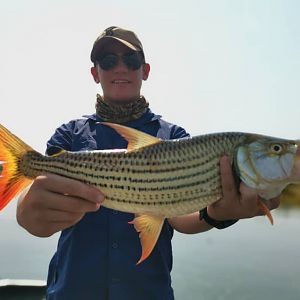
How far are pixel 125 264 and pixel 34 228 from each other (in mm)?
1007

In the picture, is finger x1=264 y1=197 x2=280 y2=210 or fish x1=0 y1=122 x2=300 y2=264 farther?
finger x1=264 y1=197 x2=280 y2=210

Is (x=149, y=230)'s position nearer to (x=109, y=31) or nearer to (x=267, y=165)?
(x=267, y=165)

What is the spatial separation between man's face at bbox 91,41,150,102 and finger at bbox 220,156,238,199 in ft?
7.23

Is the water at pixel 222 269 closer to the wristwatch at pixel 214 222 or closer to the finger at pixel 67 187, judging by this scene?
the wristwatch at pixel 214 222

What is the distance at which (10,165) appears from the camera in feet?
11.3

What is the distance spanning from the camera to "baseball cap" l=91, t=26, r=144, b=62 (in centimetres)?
505

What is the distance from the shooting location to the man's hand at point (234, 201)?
317 centimetres

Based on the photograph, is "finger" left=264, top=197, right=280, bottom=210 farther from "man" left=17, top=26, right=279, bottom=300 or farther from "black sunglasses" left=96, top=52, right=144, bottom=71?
"black sunglasses" left=96, top=52, right=144, bottom=71

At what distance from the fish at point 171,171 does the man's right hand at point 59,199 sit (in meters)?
0.14

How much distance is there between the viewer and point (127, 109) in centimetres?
491

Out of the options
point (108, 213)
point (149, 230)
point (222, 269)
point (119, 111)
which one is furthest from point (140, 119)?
point (222, 269)

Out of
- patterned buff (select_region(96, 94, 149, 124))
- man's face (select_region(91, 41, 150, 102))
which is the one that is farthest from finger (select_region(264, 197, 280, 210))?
man's face (select_region(91, 41, 150, 102))

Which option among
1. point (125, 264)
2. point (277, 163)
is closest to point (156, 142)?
point (277, 163)

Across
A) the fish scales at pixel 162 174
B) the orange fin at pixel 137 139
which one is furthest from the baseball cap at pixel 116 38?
the fish scales at pixel 162 174
